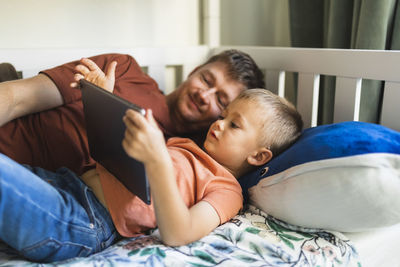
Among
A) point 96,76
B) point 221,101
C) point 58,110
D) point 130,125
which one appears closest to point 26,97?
point 58,110

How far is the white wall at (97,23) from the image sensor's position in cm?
138

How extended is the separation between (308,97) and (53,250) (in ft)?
3.02

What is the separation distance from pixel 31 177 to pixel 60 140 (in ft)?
1.15

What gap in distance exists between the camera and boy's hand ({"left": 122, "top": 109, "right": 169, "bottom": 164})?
1.96 feet

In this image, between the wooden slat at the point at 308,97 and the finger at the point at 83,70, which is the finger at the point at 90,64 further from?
the wooden slat at the point at 308,97

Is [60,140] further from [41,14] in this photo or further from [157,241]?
[41,14]

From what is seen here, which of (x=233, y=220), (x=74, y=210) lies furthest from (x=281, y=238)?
(x=74, y=210)

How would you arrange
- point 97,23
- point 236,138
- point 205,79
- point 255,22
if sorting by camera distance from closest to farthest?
1. point 236,138
2. point 205,79
3. point 97,23
4. point 255,22

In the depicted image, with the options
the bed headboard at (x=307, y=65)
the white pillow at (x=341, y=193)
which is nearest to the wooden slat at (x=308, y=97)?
the bed headboard at (x=307, y=65)

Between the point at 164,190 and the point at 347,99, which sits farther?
the point at 347,99

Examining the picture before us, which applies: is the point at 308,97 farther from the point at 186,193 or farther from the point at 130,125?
the point at 130,125

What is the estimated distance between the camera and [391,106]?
3.29 feet

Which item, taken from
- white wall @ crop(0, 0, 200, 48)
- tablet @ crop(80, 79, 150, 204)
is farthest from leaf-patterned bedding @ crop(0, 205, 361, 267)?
white wall @ crop(0, 0, 200, 48)

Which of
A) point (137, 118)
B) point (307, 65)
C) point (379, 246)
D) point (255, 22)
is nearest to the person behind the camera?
point (137, 118)
